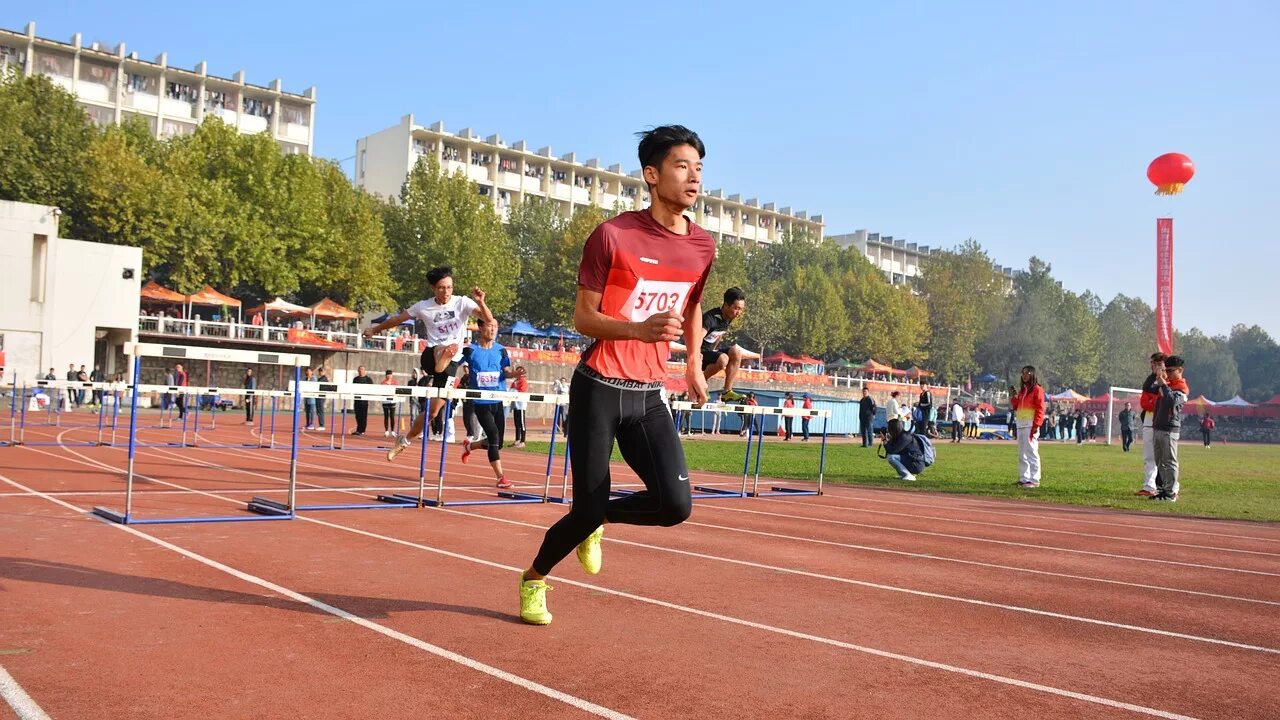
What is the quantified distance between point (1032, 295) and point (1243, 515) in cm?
9795

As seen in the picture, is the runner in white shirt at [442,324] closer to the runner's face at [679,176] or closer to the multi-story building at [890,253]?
the runner's face at [679,176]

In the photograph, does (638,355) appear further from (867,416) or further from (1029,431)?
(867,416)

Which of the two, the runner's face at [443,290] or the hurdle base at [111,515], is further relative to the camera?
the runner's face at [443,290]

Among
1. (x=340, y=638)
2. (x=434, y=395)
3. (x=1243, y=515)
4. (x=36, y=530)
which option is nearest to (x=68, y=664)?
(x=340, y=638)

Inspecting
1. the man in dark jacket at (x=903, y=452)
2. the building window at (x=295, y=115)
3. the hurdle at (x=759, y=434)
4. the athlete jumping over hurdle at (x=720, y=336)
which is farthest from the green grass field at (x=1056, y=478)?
the building window at (x=295, y=115)

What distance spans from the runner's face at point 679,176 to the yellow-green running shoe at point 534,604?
188 cm

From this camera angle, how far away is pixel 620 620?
510 centimetres

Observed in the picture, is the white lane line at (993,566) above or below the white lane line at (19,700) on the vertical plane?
below

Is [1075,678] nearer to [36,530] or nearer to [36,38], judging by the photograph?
[36,530]

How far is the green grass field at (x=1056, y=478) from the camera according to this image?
45.8 feet

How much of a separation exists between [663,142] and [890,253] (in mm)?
139327

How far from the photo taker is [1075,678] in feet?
14.1

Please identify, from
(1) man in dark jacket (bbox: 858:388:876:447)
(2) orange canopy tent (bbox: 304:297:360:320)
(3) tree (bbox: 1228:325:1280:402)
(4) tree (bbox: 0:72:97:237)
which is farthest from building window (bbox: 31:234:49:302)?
(3) tree (bbox: 1228:325:1280:402)

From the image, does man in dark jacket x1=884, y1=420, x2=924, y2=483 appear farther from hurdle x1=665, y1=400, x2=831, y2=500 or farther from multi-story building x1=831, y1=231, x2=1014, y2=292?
multi-story building x1=831, y1=231, x2=1014, y2=292
